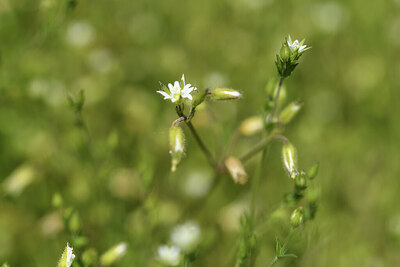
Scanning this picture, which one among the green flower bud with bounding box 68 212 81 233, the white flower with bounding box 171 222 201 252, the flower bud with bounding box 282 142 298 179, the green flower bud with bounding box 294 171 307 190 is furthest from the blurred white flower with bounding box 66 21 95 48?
the green flower bud with bounding box 294 171 307 190

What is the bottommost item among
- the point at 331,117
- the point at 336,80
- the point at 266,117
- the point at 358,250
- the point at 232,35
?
the point at 358,250

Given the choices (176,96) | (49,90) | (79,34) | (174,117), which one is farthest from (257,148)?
(79,34)

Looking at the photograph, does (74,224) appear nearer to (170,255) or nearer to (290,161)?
(170,255)

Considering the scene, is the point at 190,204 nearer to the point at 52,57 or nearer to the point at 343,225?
the point at 343,225

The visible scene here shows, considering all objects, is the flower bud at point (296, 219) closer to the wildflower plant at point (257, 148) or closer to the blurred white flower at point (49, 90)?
the wildflower plant at point (257, 148)

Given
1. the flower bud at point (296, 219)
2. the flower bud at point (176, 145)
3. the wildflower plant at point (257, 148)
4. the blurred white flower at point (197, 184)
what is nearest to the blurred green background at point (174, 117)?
the blurred white flower at point (197, 184)

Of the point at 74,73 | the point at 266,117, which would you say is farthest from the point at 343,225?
the point at 74,73
